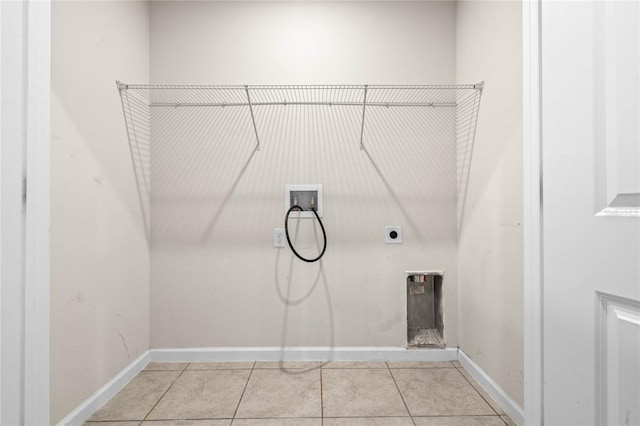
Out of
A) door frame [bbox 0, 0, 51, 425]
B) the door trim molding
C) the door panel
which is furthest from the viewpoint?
the door trim molding

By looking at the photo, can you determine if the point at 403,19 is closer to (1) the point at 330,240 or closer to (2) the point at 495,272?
(1) the point at 330,240

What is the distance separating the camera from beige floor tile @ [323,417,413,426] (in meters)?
1.34

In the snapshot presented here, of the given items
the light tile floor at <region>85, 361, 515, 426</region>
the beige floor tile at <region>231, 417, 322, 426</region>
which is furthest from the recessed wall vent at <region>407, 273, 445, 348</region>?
the beige floor tile at <region>231, 417, 322, 426</region>

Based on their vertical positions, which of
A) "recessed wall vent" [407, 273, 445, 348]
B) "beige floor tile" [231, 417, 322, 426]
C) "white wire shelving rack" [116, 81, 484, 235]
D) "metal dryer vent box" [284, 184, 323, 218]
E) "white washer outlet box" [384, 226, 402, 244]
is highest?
"white wire shelving rack" [116, 81, 484, 235]

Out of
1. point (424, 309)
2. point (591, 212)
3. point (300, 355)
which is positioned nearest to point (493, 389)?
point (424, 309)

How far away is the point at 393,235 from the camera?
6.34 feet

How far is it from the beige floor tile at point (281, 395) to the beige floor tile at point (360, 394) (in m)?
0.06

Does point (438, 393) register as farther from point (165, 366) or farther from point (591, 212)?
point (165, 366)

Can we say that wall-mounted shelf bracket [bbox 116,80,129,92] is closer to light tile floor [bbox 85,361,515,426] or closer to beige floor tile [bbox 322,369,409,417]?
light tile floor [bbox 85,361,515,426]

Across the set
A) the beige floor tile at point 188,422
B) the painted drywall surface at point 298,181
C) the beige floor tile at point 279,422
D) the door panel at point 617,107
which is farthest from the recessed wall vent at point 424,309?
the door panel at point 617,107

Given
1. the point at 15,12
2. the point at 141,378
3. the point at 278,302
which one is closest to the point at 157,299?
the point at 141,378

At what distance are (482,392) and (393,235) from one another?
964mm

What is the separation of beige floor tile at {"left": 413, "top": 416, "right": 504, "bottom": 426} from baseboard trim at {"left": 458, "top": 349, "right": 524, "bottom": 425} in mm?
74

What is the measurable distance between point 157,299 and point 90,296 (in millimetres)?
540
